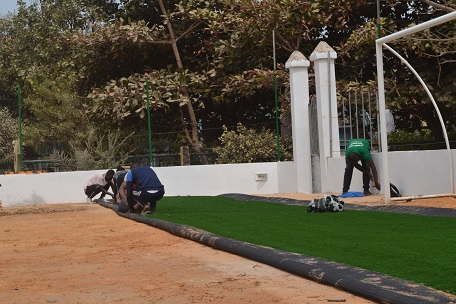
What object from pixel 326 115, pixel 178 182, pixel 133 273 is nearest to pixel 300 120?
pixel 326 115

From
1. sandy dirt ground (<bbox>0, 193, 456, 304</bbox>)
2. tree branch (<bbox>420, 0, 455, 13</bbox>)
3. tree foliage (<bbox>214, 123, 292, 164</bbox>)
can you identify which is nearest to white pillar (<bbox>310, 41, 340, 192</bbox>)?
tree foliage (<bbox>214, 123, 292, 164</bbox>)

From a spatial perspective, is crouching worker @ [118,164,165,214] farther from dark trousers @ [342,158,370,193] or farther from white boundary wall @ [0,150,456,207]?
white boundary wall @ [0,150,456,207]

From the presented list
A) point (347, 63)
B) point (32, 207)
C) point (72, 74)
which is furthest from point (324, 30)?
point (32, 207)

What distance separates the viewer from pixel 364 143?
1889cm

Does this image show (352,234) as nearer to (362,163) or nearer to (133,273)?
(133,273)

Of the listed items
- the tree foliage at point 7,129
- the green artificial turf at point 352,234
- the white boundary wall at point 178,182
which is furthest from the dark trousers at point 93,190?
the tree foliage at point 7,129

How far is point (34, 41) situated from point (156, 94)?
20152 millimetres

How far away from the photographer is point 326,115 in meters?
21.0

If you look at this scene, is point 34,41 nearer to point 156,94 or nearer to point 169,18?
point 169,18

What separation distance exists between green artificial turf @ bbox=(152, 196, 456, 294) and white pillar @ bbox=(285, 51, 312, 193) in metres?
4.47

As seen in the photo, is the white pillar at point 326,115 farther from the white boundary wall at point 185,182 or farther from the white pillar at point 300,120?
the white boundary wall at point 185,182

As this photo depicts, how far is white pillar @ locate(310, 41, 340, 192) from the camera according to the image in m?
20.9

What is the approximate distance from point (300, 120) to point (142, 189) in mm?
6817

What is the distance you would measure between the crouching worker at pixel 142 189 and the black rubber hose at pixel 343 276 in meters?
5.56
